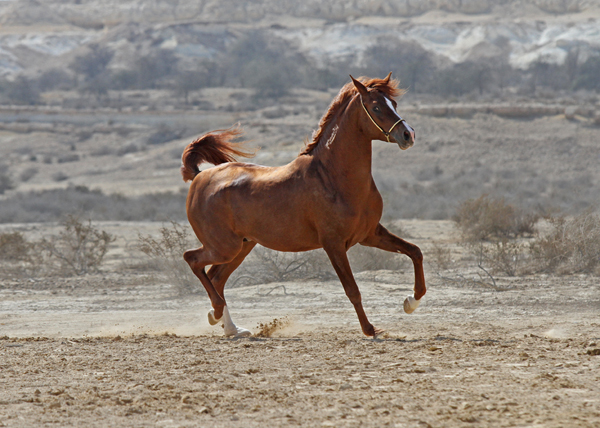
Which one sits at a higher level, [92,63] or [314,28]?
[314,28]

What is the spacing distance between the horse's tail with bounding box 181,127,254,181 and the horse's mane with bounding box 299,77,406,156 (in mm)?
1501

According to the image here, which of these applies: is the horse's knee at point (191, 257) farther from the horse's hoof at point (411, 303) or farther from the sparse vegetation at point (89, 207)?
the sparse vegetation at point (89, 207)

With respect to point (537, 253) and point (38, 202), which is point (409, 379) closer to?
point (537, 253)

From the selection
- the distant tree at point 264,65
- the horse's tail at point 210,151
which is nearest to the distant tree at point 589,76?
the distant tree at point 264,65

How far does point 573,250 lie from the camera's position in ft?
34.1

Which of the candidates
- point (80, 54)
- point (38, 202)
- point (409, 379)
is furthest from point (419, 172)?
point (80, 54)

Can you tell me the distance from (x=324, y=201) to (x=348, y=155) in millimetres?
456

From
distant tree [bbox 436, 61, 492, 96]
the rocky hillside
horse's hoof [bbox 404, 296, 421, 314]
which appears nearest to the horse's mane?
horse's hoof [bbox 404, 296, 421, 314]

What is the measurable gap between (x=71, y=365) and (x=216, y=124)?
152 feet

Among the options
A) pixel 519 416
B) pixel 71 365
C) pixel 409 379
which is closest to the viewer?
pixel 519 416

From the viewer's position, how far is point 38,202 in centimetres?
2497

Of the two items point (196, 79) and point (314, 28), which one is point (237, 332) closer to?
point (196, 79)

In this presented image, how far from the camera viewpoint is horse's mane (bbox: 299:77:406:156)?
20.5 ft

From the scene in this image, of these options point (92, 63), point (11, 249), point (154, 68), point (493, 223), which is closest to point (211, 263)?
point (11, 249)
